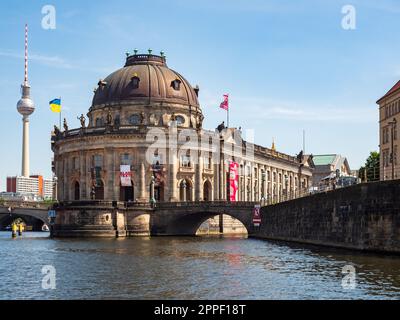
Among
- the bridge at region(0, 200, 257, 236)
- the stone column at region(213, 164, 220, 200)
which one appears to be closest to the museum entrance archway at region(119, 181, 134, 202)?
the bridge at region(0, 200, 257, 236)

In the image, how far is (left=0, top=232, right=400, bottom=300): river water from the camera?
3334 centimetres

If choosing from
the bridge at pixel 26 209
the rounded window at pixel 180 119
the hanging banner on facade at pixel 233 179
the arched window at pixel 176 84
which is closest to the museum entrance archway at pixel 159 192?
the hanging banner on facade at pixel 233 179

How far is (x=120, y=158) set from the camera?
120m

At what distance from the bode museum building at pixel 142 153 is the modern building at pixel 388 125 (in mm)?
21690

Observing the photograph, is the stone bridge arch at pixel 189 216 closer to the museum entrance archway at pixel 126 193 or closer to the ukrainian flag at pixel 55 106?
the museum entrance archway at pixel 126 193

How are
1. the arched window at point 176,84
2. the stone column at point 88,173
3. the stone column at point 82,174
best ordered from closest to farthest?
1. the stone column at point 88,173
2. the stone column at point 82,174
3. the arched window at point 176,84

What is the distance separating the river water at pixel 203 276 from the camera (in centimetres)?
3334

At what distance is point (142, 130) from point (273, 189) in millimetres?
52305

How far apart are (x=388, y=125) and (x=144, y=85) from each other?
176ft

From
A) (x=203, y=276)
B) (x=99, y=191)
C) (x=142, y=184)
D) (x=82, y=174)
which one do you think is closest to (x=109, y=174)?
(x=99, y=191)

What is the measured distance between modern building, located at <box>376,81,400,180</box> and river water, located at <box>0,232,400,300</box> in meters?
31.8

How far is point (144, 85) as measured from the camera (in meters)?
131

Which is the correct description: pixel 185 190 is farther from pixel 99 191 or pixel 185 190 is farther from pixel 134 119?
pixel 134 119
